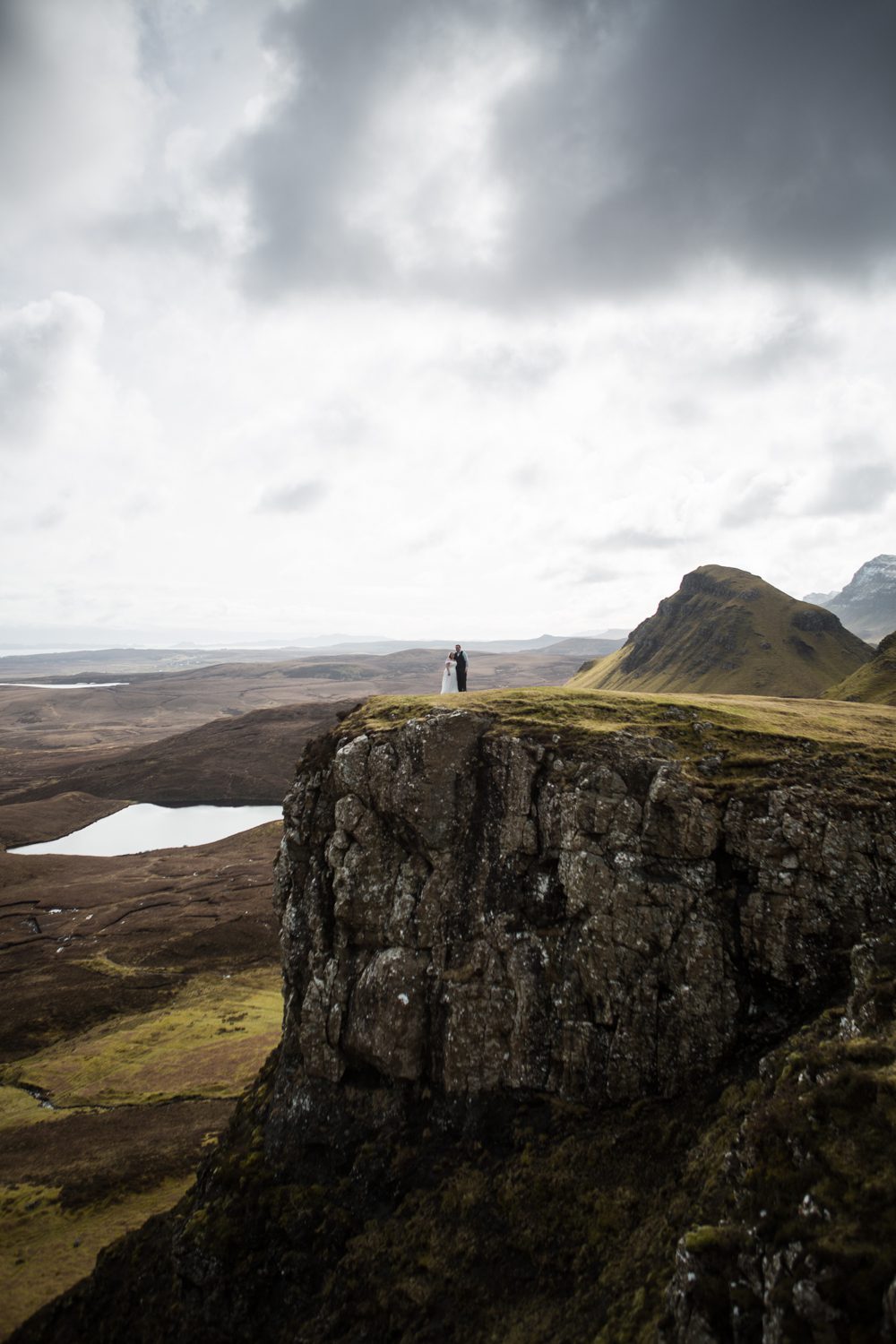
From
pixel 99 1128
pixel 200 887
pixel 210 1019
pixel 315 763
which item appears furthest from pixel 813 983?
pixel 200 887

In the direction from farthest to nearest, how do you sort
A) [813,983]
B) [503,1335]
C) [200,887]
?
[200,887] < [813,983] < [503,1335]

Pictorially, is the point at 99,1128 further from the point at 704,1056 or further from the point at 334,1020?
the point at 704,1056

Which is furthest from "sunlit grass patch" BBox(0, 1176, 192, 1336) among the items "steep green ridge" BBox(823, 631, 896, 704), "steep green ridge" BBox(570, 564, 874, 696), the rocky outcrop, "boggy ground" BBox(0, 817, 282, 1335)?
"steep green ridge" BBox(570, 564, 874, 696)

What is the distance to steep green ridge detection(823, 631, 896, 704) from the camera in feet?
200

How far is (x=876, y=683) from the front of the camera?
6462cm

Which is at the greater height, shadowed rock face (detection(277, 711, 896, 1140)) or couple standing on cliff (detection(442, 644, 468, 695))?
couple standing on cliff (detection(442, 644, 468, 695))

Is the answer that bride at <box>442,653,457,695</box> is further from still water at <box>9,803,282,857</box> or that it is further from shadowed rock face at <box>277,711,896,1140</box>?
still water at <box>9,803,282,857</box>

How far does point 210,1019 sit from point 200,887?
42.8 metres

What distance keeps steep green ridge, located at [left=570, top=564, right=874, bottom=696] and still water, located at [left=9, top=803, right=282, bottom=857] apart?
287 ft

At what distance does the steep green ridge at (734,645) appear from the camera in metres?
135

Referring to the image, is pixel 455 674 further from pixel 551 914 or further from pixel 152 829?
pixel 152 829

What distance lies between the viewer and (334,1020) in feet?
86.7

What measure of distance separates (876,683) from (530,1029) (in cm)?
6044

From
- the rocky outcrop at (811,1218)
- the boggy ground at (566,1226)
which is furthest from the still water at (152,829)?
the rocky outcrop at (811,1218)
